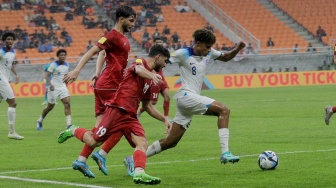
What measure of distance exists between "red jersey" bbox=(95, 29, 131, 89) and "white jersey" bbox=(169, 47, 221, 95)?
77 cm

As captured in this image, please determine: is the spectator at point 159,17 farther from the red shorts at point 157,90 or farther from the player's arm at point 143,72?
the player's arm at point 143,72

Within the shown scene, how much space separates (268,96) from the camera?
36.7 meters

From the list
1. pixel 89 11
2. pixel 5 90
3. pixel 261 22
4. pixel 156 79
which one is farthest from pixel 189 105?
pixel 261 22

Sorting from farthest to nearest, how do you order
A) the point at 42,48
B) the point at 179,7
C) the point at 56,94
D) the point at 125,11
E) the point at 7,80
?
the point at 179,7 < the point at 42,48 < the point at 56,94 < the point at 7,80 < the point at 125,11

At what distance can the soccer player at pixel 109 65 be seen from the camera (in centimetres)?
1130

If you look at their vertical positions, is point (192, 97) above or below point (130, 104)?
below

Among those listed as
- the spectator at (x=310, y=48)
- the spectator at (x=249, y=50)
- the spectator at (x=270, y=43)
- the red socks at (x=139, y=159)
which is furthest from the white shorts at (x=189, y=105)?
the spectator at (x=270, y=43)

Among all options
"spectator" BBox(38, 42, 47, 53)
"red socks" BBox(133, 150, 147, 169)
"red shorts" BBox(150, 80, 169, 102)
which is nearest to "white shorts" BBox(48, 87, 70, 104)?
"red shorts" BBox(150, 80, 169, 102)

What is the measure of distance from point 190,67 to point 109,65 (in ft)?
4.06

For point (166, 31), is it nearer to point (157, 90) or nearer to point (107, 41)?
point (157, 90)

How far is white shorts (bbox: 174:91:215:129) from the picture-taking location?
40.1ft

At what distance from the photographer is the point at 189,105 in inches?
482

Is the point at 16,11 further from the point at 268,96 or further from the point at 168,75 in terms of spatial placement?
the point at 268,96

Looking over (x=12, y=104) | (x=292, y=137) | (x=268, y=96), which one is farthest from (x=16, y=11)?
(x=292, y=137)
